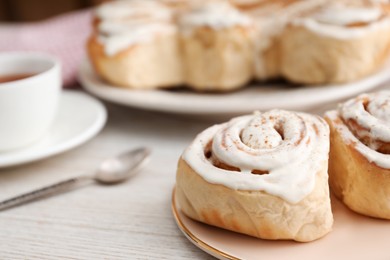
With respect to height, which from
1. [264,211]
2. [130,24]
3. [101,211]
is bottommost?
[101,211]

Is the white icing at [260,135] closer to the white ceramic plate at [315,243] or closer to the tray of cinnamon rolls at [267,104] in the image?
the tray of cinnamon rolls at [267,104]

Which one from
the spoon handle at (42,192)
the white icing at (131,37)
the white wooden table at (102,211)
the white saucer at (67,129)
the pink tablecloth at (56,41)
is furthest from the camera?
the pink tablecloth at (56,41)

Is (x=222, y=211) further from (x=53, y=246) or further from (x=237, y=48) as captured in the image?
(x=237, y=48)

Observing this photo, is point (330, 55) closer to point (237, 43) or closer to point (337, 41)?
point (337, 41)

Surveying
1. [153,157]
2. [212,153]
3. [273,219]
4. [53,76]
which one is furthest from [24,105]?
[273,219]

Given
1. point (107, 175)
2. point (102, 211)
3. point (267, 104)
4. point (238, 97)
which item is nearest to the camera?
point (102, 211)

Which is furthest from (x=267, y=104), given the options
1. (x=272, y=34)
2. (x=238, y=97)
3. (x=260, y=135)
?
(x=260, y=135)

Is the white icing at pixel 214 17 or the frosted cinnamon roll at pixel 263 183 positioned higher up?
the white icing at pixel 214 17

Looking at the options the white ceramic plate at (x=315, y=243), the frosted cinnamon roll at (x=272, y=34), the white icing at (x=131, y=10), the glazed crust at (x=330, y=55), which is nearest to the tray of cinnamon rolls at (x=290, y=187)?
the white ceramic plate at (x=315, y=243)
